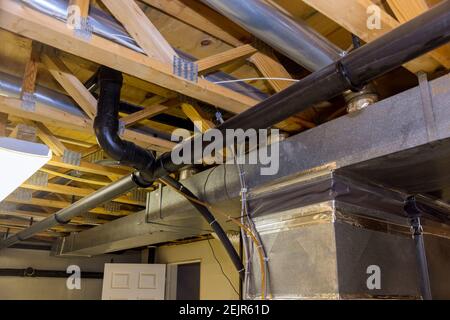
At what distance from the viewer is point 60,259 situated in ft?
21.9

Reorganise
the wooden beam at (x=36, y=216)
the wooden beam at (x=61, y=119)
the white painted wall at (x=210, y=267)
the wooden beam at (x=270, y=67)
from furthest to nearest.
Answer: the white painted wall at (x=210, y=267) < the wooden beam at (x=36, y=216) < the wooden beam at (x=270, y=67) < the wooden beam at (x=61, y=119)

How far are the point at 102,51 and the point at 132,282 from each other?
5.00 m

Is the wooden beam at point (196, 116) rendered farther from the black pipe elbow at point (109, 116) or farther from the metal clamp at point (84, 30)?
the metal clamp at point (84, 30)

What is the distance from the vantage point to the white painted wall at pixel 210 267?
17.0ft

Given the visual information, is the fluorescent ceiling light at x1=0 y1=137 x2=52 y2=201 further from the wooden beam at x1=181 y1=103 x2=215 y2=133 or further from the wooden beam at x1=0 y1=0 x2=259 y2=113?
the wooden beam at x1=181 y1=103 x2=215 y2=133

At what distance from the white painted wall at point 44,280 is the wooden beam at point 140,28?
18.9ft

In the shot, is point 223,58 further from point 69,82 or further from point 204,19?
point 69,82

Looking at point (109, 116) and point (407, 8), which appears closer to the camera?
point (407, 8)

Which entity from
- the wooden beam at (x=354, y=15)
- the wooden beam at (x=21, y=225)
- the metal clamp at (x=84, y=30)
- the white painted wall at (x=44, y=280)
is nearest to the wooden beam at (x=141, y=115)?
the metal clamp at (x=84, y=30)

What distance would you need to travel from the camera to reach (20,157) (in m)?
1.58

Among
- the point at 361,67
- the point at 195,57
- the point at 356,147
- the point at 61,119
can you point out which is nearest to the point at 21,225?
the point at 61,119

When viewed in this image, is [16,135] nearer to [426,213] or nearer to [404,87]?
[404,87]

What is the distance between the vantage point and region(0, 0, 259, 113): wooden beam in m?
1.25

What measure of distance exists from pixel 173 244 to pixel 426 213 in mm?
4813
